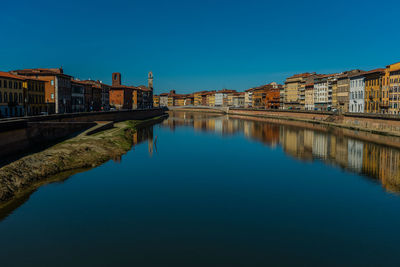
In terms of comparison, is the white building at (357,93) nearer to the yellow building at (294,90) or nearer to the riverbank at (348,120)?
the riverbank at (348,120)

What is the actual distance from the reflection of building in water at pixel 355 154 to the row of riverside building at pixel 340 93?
19124 mm

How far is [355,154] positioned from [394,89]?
1154 inches

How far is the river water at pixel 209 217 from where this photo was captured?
1357 cm

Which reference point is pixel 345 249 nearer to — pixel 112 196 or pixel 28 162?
pixel 112 196

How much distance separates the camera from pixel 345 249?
1420cm

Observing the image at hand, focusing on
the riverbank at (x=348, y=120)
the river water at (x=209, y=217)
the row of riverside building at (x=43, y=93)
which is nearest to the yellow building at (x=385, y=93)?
the riverbank at (x=348, y=120)

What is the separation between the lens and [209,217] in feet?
57.9

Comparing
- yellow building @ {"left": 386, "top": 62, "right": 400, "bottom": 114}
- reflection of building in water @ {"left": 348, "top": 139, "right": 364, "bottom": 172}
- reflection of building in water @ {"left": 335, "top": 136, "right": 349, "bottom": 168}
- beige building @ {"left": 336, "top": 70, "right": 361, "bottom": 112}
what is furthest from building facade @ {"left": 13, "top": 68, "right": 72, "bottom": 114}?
beige building @ {"left": 336, "top": 70, "right": 361, "bottom": 112}

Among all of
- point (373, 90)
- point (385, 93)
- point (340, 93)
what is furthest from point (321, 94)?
point (385, 93)

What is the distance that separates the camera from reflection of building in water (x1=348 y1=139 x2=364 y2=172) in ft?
103

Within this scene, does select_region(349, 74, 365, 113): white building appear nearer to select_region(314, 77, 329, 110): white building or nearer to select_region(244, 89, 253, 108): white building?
select_region(314, 77, 329, 110): white building

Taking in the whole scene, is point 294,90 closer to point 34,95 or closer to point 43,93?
point 43,93

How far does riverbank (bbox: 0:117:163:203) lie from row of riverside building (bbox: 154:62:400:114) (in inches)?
1833

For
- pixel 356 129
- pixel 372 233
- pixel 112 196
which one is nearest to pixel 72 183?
pixel 112 196
